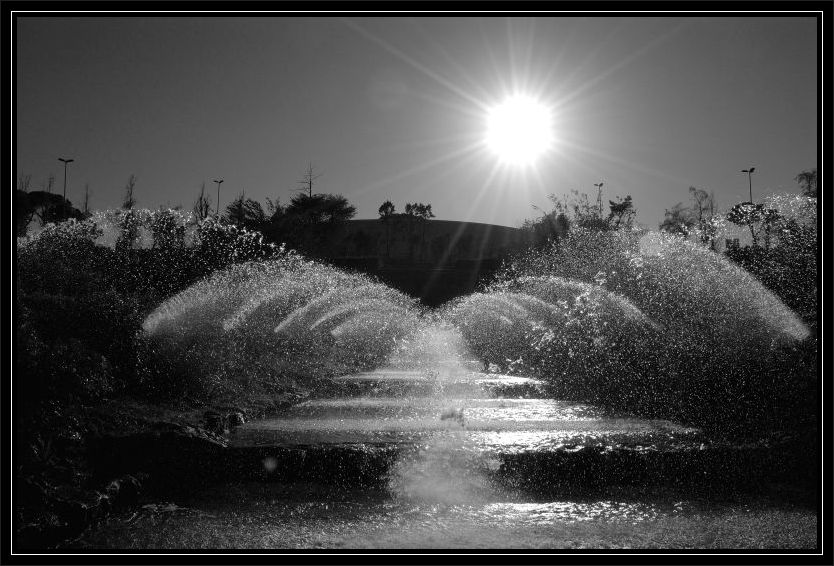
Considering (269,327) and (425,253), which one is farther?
(425,253)

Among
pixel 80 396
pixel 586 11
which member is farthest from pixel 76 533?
pixel 586 11

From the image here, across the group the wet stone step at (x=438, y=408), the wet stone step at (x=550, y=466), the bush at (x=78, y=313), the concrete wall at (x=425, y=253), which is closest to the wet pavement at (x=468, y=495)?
the wet stone step at (x=550, y=466)

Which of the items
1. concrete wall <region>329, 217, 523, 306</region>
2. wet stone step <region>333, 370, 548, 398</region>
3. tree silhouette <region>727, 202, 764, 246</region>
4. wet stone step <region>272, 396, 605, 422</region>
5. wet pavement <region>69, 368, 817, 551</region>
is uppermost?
concrete wall <region>329, 217, 523, 306</region>

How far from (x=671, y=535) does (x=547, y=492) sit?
1.26 m

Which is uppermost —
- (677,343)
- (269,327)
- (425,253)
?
(425,253)

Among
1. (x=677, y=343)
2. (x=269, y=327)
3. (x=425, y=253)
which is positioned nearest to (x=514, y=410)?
(x=677, y=343)

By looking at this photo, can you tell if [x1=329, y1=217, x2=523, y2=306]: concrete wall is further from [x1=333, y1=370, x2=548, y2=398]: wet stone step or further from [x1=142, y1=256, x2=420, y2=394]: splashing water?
[x1=333, y1=370, x2=548, y2=398]: wet stone step

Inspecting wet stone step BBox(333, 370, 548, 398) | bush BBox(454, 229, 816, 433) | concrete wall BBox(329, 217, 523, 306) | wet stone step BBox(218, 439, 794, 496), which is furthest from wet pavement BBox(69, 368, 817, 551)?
concrete wall BBox(329, 217, 523, 306)

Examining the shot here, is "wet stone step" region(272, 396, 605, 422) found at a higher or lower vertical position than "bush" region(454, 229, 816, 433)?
lower

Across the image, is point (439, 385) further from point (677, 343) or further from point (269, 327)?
point (269, 327)

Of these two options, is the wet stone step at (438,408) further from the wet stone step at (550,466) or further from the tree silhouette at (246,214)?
the tree silhouette at (246,214)

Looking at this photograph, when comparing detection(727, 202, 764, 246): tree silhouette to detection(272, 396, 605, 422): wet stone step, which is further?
detection(727, 202, 764, 246): tree silhouette

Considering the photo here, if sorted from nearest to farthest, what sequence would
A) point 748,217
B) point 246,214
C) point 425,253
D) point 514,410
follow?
point 514,410 < point 748,217 < point 246,214 < point 425,253

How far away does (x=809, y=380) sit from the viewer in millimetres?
7820
